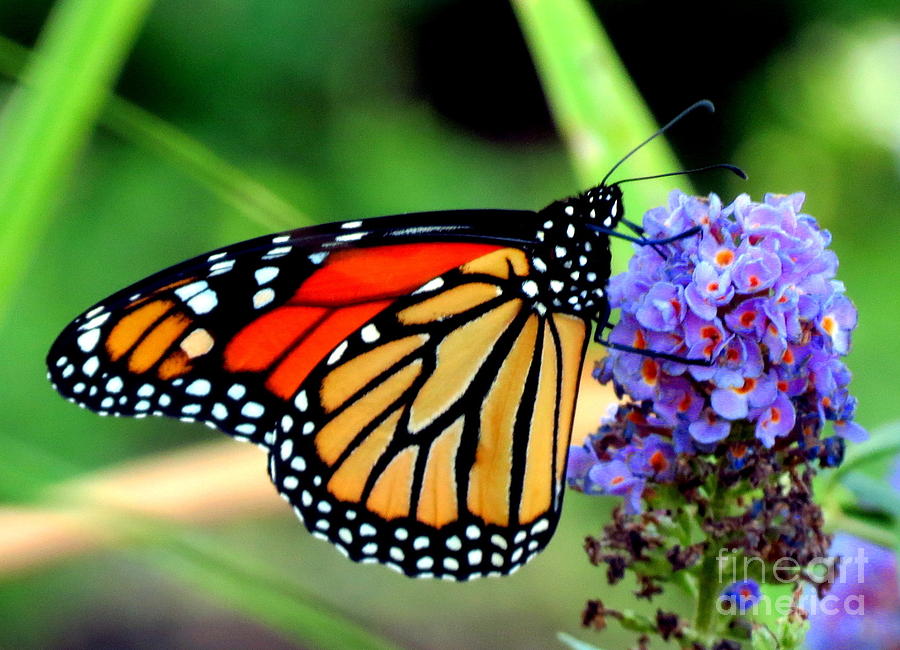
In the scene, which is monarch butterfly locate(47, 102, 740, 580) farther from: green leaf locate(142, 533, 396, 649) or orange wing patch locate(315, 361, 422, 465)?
green leaf locate(142, 533, 396, 649)

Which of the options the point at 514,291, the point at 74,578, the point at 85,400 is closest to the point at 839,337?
the point at 514,291

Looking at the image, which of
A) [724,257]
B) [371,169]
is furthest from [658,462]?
[371,169]

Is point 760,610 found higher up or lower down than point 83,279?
lower down

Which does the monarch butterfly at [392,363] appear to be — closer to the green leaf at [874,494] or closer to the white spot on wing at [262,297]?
the white spot on wing at [262,297]

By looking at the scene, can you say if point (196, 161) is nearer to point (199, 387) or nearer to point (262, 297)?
point (262, 297)

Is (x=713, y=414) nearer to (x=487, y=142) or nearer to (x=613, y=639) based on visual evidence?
(x=613, y=639)

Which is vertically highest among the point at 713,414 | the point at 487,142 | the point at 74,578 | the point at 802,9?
the point at 802,9

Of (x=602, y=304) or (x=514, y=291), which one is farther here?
(x=514, y=291)

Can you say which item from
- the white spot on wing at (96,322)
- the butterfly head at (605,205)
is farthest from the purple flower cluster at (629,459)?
the white spot on wing at (96,322)
